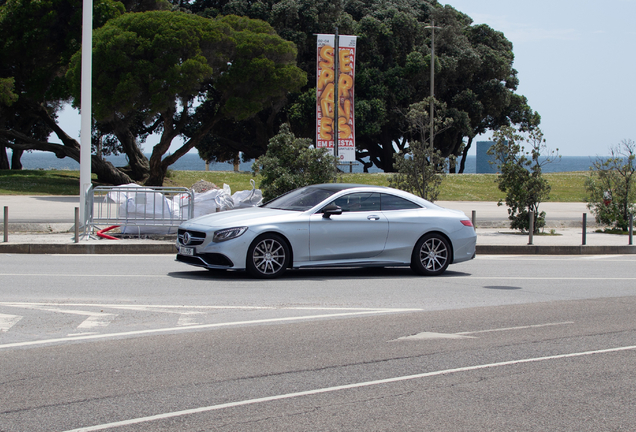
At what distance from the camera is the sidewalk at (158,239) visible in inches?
564

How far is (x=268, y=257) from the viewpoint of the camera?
10508mm

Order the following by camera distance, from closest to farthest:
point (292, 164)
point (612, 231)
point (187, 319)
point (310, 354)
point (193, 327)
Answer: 1. point (310, 354)
2. point (193, 327)
3. point (187, 319)
4. point (292, 164)
5. point (612, 231)

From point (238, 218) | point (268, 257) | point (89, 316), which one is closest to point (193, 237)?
point (238, 218)

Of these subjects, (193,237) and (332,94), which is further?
(332,94)

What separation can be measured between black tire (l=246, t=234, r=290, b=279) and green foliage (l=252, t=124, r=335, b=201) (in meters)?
6.43

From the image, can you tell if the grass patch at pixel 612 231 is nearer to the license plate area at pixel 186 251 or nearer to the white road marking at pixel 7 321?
the license plate area at pixel 186 251

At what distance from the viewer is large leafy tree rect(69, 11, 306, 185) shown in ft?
111

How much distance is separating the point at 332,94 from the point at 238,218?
2528cm

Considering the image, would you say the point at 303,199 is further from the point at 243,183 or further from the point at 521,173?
the point at 243,183

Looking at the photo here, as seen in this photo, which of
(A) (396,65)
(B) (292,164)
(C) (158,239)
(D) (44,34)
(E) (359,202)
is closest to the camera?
(E) (359,202)

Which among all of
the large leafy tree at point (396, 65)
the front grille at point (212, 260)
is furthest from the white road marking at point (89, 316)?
the large leafy tree at point (396, 65)

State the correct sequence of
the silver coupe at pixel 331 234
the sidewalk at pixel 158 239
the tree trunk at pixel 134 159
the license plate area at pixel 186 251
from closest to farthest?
the silver coupe at pixel 331 234 → the license plate area at pixel 186 251 → the sidewalk at pixel 158 239 → the tree trunk at pixel 134 159

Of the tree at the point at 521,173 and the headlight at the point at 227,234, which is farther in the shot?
the tree at the point at 521,173

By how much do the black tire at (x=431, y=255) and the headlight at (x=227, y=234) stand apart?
309cm
